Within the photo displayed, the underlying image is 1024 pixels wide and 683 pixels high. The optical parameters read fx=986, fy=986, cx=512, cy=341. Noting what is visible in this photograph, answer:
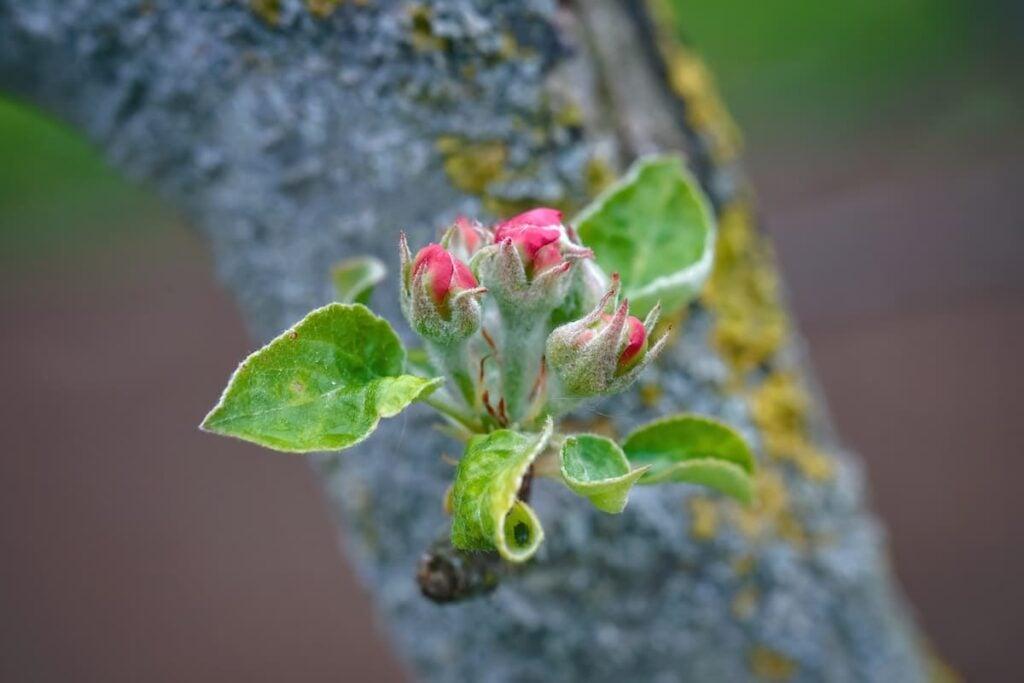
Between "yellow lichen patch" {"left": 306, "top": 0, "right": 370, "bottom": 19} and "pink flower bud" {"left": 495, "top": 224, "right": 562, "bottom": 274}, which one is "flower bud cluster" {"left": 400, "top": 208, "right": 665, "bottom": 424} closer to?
"pink flower bud" {"left": 495, "top": 224, "right": 562, "bottom": 274}

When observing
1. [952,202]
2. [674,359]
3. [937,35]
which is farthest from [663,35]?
[937,35]

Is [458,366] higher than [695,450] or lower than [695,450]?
higher

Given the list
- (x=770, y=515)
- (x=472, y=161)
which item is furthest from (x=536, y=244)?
(x=770, y=515)

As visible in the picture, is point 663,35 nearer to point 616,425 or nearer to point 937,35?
point 616,425

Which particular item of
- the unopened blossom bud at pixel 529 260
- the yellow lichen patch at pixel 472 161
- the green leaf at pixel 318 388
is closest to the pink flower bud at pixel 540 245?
the unopened blossom bud at pixel 529 260

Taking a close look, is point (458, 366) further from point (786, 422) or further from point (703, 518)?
point (786, 422)

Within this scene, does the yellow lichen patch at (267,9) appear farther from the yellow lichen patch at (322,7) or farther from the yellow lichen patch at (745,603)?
the yellow lichen patch at (745,603)
